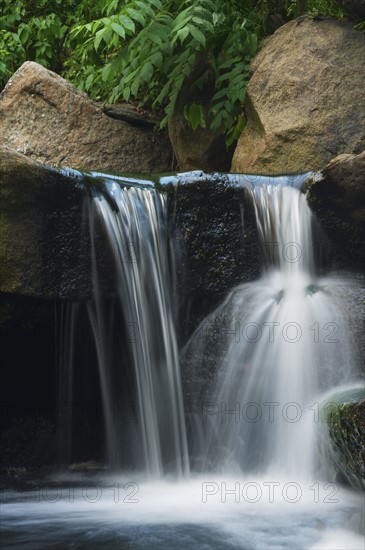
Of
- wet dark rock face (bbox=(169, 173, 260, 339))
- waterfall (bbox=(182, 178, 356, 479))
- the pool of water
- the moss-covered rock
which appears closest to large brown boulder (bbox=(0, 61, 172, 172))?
wet dark rock face (bbox=(169, 173, 260, 339))

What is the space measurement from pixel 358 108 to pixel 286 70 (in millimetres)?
592

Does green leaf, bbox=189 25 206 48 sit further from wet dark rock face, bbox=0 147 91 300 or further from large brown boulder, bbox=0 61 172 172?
wet dark rock face, bbox=0 147 91 300

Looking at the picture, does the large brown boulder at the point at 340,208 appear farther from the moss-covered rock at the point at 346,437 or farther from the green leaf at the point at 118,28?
the green leaf at the point at 118,28

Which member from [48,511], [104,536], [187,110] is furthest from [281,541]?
[187,110]

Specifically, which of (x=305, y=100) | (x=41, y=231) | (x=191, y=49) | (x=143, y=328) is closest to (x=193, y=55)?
(x=191, y=49)

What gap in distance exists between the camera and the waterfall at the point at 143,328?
439 centimetres

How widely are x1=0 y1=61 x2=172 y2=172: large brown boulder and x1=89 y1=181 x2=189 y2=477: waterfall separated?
6.52 ft

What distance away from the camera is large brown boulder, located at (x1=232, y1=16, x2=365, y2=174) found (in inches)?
217

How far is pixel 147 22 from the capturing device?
→ 6.19 meters

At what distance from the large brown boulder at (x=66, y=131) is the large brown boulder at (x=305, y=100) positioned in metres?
1.09

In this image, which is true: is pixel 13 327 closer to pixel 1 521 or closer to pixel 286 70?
pixel 1 521

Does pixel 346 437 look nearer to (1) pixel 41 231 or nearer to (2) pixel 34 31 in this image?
(1) pixel 41 231

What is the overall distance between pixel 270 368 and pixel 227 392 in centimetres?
25

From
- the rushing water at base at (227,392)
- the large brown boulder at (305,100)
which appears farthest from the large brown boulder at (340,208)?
the large brown boulder at (305,100)
